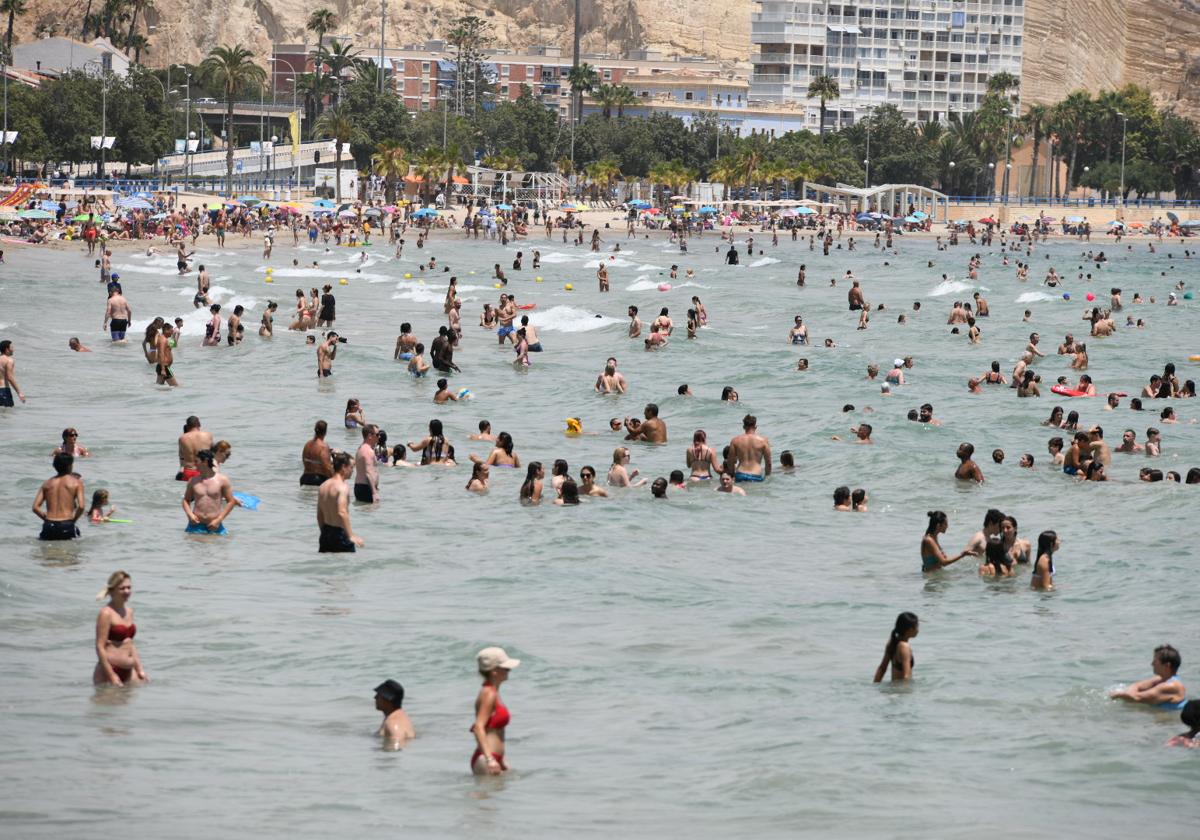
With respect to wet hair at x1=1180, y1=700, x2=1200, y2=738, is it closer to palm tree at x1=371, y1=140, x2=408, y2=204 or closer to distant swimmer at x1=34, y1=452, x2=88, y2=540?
distant swimmer at x1=34, y1=452, x2=88, y2=540

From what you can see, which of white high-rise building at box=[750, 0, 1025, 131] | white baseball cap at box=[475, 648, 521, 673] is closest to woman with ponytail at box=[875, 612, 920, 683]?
white baseball cap at box=[475, 648, 521, 673]

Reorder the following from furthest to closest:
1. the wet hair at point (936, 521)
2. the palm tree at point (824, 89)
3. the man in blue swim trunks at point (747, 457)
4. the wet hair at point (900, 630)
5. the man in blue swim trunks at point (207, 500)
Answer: the palm tree at point (824, 89) < the man in blue swim trunks at point (747, 457) < the man in blue swim trunks at point (207, 500) < the wet hair at point (936, 521) < the wet hair at point (900, 630)

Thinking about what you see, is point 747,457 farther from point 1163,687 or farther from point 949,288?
point 949,288

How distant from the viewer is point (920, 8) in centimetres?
13800

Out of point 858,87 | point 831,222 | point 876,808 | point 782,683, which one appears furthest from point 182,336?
point 858,87

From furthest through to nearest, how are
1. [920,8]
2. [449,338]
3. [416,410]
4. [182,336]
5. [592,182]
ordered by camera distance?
1. [920,8]
2. [592,182]
3. [182,336]
4. [449,338]
5. [416,410]

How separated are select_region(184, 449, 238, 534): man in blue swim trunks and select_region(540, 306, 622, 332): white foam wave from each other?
22.8 m

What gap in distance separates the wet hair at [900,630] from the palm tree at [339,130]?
265 feet

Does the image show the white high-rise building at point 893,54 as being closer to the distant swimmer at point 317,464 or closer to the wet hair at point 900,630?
the distant swimmer at point 317,464

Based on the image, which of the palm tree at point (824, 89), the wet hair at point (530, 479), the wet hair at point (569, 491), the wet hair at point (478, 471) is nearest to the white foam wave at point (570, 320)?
the wet hair at point (478, 471)

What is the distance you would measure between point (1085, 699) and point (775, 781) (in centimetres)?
286

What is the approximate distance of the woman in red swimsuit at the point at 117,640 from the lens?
10234 mm

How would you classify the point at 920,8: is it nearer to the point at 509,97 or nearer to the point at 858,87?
the point at 858,87

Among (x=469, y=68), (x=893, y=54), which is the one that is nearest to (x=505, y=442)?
(x=469, y=68)
